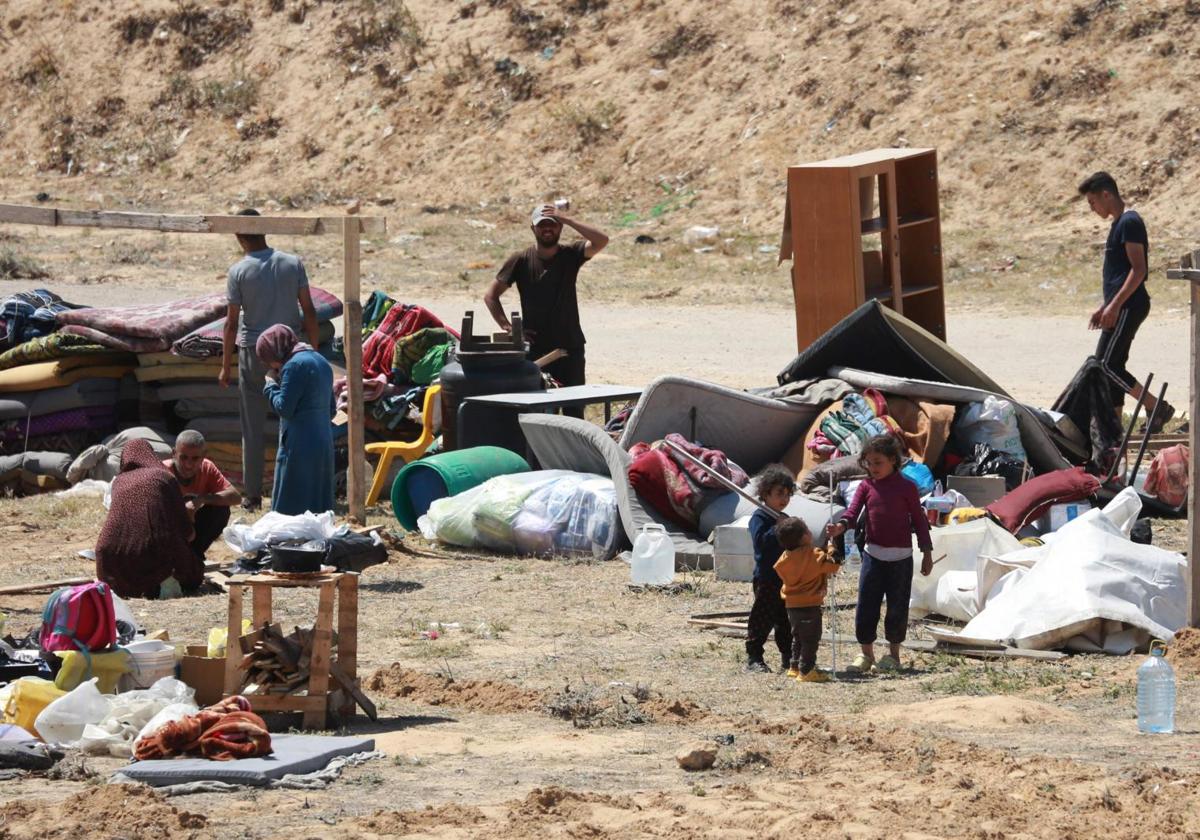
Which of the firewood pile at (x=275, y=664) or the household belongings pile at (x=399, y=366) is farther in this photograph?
the household belongings pile at (x=399, y=366)

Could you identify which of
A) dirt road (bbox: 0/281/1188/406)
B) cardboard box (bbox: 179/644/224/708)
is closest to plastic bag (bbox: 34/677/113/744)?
cardboard box (bbox: 179/644/224/708)

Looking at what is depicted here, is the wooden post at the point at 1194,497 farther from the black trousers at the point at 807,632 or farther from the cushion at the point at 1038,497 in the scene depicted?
the cushion at the point at 1038,497

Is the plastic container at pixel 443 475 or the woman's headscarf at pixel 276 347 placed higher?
the woman's headscarf at pixel 276 347

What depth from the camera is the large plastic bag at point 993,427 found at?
10.9 meters

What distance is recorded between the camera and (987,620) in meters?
8.03

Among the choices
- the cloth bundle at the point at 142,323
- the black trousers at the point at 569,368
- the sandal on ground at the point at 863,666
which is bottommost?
the sandal on ground at the point at 863,666

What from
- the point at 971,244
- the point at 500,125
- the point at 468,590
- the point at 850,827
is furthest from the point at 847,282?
the point at 500,125

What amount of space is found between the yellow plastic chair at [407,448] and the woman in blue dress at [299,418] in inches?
62.2

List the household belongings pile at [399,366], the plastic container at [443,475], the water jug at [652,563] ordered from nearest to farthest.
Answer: the water jug at [652,563] → the plastic container at [443,475] → the household belongings pile at [399,366]

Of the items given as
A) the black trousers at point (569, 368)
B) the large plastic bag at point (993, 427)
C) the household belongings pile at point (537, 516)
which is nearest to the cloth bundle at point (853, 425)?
the large plastic bag at point (993, 427)

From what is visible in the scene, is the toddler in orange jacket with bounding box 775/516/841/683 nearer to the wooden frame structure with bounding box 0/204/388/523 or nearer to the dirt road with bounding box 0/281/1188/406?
the wooden frame structure with bounding box 0/204/388/523

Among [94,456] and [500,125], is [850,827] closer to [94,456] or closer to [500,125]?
[94,456]

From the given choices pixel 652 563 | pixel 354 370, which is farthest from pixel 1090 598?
pixel 354 370

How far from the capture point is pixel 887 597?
761 cm
